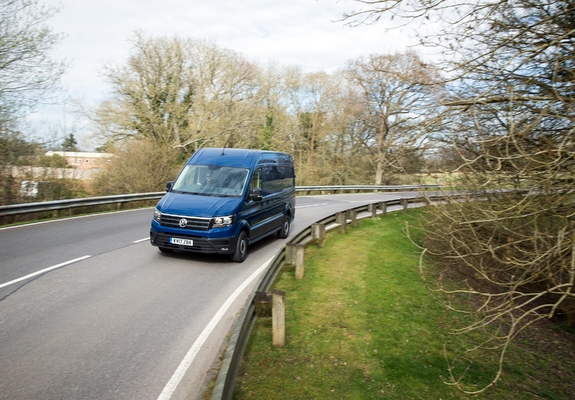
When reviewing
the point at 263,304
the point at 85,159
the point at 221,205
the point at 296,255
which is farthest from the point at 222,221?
the point at 85,159

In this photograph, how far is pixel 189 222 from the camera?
9125 mm

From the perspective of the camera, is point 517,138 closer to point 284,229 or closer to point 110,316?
point 110,316

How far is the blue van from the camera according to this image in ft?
30.0

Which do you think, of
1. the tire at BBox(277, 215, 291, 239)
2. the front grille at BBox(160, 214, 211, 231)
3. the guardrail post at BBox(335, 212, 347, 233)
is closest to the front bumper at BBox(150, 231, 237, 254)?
the front grille at BBox(160, 214, 211, 231)

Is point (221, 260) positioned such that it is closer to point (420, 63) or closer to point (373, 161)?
point (373, 161)

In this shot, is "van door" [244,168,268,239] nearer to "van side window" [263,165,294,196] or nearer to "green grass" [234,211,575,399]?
"van side window" [263,165,294,196]

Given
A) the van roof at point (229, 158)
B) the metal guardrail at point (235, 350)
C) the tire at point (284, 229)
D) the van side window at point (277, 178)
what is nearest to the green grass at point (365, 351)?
the metal guardrail at point (235, 350)

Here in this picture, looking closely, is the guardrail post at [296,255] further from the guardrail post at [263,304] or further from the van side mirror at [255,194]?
the guardrail post at [263,304]

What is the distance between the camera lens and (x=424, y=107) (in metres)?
5.70

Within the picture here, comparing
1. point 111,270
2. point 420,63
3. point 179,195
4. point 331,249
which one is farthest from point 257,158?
point 420,63

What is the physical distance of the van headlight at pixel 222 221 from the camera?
29.9 ft

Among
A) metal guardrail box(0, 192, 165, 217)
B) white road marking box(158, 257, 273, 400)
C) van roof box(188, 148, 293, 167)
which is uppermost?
van roof box(188, 148, 293, 167)

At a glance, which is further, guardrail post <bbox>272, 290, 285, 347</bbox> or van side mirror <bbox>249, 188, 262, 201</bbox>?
van side mirror <bbox>249, 188, 262, 201</bbox>

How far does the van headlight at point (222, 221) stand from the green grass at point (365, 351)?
1.58 m
